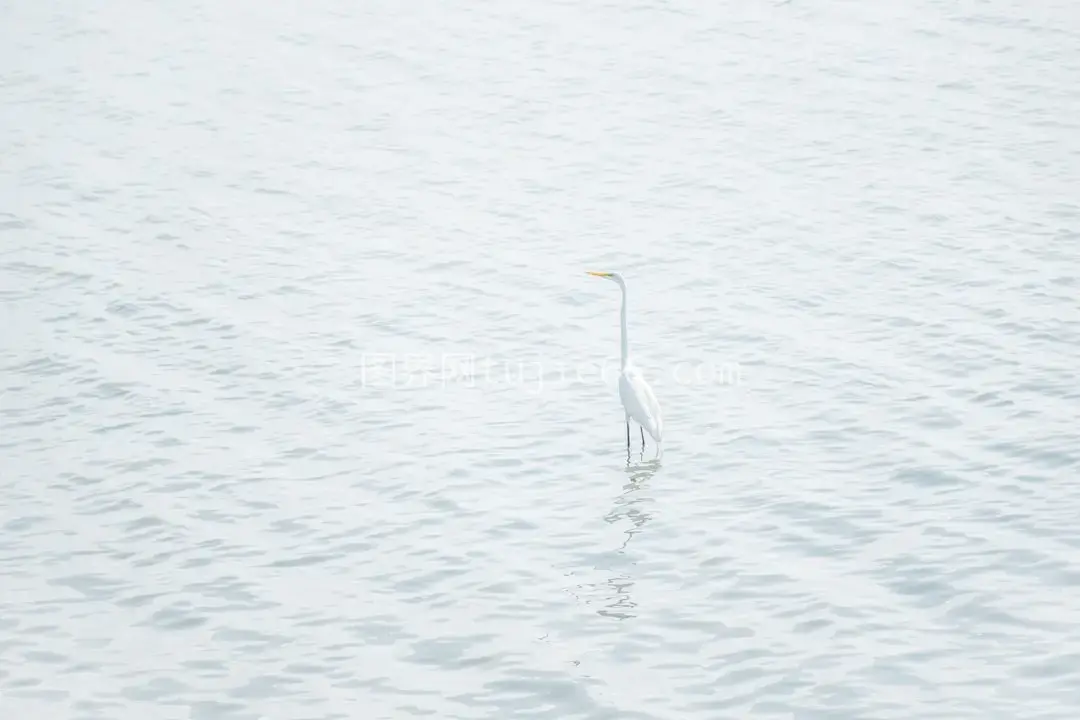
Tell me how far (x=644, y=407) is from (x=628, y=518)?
1703 millimetres

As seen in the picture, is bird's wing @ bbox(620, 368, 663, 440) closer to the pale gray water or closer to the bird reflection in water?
the bird reflection in water

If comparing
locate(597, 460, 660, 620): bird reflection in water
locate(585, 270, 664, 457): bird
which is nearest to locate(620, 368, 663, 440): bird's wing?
locate(585, 270, 664, 457): bird

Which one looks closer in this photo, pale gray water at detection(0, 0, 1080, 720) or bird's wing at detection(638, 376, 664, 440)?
pale gray water at detection(0, 0, 1080, 720)

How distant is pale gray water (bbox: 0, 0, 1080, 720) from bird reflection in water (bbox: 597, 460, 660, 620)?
39 millimetres

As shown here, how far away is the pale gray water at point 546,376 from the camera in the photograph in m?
12.4

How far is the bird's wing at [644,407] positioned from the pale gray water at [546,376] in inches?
22.9

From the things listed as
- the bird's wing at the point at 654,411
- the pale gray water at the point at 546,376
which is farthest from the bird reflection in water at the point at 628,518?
the bird's wing at the point at 654,411

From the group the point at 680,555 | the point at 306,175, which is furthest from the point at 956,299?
the point at 306,175

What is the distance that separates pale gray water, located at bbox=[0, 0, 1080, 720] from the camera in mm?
12406

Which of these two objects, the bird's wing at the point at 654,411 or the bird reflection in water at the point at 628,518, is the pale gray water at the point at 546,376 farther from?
the bird's wing at the point at 654,411

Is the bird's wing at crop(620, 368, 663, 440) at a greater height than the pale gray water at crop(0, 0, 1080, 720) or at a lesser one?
greater

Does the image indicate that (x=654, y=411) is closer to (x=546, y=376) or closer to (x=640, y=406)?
(x=640, y=406)

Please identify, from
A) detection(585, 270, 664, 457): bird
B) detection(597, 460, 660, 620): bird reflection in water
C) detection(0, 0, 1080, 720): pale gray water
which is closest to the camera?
detection(0, 0, 1080, 720): pale gray water

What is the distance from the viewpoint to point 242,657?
40.9 feet
